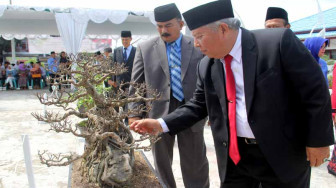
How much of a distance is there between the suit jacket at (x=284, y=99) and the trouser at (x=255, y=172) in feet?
0.26

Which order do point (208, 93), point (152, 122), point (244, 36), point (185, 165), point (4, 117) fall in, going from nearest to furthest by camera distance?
point (244, 36), point (208, 93), point (152, 122), point (185, 165), point (4, 117)

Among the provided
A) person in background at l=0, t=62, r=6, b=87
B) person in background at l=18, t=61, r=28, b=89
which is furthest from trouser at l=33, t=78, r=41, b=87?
person in background at l=0, t=62, r=6, b=87

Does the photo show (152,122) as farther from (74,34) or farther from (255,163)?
(74,34)

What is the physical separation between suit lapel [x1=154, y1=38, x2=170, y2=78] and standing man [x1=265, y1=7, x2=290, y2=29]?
1313 millimetres

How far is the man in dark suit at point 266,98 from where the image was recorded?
1.31m

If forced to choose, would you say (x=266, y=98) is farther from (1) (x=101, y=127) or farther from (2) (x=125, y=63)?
(2) (x=125, y=63)

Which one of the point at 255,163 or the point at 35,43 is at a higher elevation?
the point at 35,43

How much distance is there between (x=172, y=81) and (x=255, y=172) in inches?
43.9

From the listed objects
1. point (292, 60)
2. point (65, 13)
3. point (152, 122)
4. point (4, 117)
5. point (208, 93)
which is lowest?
point (4, 117)

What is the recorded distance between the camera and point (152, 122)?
1.86 m

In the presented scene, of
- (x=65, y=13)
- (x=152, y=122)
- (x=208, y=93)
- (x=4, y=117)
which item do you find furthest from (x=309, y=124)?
(x=65, y=13)

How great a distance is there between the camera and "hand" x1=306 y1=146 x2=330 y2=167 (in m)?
1.36

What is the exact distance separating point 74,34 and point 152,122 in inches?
304

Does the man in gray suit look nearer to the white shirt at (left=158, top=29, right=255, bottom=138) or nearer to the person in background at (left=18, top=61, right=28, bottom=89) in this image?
the white shirt at (left=158, top=29, right=255, bottom=138)
